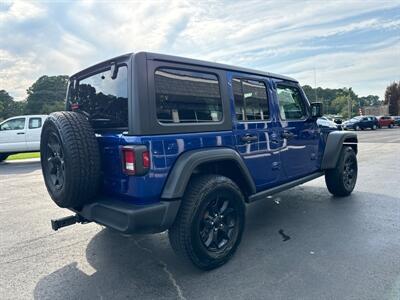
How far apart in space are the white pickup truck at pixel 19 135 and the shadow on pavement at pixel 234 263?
10.0 m

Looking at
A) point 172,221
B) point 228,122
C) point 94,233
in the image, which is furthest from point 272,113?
point 94,233

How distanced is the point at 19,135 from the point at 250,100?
11597mm

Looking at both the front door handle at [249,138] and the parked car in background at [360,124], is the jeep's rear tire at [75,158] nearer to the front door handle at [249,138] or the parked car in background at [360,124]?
the front door handle at [249,138]

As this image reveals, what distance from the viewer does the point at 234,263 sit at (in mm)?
3221

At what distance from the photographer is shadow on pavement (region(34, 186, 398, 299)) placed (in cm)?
277

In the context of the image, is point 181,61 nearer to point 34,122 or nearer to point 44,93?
point 34,122

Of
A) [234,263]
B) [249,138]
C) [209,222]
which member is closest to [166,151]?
[209,222]

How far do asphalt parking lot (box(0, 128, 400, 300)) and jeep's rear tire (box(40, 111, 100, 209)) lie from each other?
0.78 m

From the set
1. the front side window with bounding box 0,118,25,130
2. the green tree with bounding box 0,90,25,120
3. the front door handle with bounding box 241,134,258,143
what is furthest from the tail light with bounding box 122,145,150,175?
the green tree with bounding box 0,90,25,120

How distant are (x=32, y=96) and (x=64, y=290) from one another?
7400 cm

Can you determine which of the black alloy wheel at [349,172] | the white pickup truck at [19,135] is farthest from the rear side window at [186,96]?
the white pickup truck at [19,135]

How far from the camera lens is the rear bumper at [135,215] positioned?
2609 millimetres

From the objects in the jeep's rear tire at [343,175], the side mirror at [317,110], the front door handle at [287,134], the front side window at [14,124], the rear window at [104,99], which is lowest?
the jeep's rear tire at [343,175]

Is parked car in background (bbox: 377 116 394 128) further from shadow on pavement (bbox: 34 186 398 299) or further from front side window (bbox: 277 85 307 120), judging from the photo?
shadow on pavement (bbox: 34 186 398 299)
